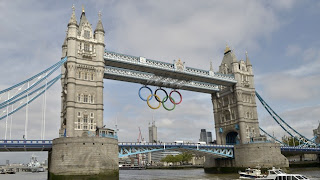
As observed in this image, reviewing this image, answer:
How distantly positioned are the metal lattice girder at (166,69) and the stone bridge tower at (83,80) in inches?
140

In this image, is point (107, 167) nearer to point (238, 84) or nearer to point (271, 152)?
point (271, 152)

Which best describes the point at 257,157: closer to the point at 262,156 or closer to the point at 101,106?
the point at 262,156

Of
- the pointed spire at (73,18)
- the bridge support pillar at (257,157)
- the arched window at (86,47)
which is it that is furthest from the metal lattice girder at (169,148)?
the pointed spire at (73,18)

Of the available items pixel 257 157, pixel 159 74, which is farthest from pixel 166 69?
pixel 257 157

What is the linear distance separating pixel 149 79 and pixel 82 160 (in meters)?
26.5

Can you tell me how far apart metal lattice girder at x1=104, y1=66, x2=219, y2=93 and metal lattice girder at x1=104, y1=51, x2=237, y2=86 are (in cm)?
92

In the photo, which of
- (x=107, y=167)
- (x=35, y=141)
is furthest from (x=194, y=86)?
(x=35, y=141)

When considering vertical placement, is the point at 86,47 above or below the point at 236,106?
above

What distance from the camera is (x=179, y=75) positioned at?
68.5m

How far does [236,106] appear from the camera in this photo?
248 ft

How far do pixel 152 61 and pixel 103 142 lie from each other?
23.9m

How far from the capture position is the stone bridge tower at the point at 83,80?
2055 inches

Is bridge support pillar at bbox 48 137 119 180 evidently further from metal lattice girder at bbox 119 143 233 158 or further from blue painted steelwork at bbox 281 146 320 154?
blue painted steelwork at bbox 281 146 320 154

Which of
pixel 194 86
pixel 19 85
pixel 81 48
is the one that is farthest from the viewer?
pixel 194 86
